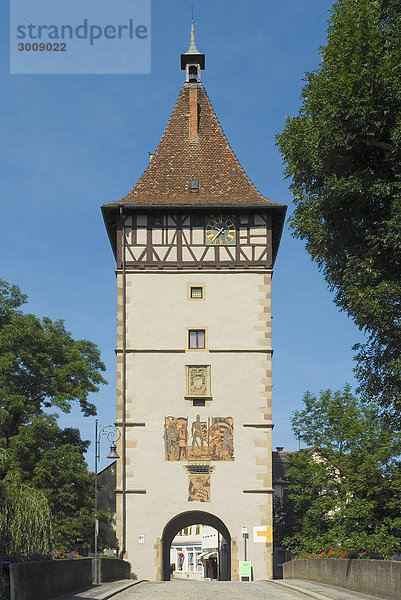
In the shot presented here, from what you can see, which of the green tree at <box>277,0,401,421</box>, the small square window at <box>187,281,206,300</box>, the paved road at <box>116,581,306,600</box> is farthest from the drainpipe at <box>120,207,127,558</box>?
the green tree at <box>277,0,401,421</box>

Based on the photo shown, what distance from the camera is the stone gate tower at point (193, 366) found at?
32.2m

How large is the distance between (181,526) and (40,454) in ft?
24.3

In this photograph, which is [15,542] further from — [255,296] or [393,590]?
[255,296]

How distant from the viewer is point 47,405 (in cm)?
3488

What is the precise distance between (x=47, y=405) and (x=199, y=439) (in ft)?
20.8

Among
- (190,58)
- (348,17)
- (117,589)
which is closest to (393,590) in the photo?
(117,589)

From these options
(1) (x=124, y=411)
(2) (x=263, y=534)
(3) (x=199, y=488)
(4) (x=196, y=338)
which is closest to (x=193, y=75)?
(4) (x=196, y=338)

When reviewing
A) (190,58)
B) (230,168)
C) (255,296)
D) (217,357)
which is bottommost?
(217,357)

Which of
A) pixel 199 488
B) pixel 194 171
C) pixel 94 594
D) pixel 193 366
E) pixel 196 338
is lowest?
pixel 94 594

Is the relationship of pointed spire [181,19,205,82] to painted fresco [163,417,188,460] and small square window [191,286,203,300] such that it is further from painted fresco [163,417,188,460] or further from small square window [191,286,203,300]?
painted fresco [163,417,188,460]

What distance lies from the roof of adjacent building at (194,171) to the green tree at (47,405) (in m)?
5.93

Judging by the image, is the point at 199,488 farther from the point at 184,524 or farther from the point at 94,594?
the point at 94,594

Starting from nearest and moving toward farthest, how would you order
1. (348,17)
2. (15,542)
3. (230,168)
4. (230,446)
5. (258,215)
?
(348,17) → (15,542) → (230,446) → (258,215) → (230,168)

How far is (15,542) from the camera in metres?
19.6
